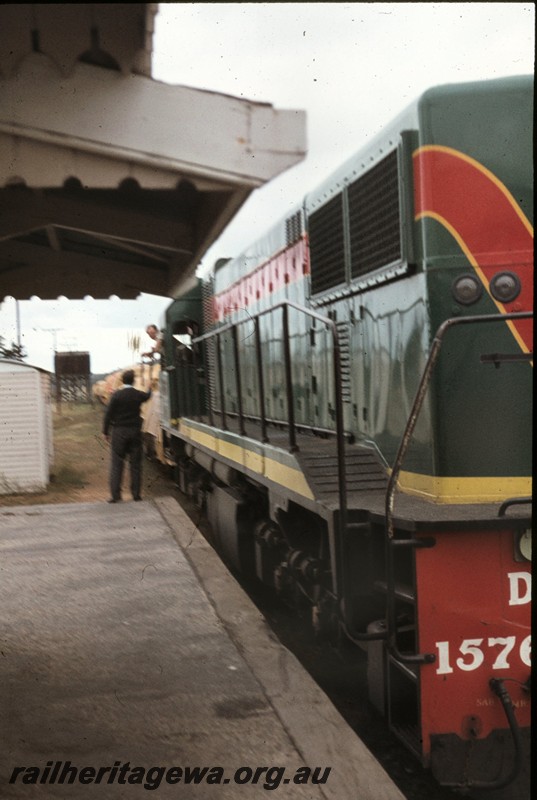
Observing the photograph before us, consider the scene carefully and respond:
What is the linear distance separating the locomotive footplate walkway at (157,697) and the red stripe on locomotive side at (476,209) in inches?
79.8

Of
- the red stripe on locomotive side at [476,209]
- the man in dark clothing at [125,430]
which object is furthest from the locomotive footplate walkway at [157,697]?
the man in dark clothing at [125,430]

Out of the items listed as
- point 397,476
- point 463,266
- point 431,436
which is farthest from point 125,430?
point 397,476

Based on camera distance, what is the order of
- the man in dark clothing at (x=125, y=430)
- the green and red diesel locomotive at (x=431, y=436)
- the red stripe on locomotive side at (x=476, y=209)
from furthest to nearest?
the man in dark clothing at (x=125, y=430)
the red stripe on locomotive side at (x=476, y=209)
the green and red diesel locomotive at (x=431, y=436)

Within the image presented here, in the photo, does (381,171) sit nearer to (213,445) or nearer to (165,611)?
(165,611)

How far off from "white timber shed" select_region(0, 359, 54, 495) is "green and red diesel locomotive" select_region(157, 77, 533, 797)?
8356 mm

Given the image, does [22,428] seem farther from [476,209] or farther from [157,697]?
[476,209]

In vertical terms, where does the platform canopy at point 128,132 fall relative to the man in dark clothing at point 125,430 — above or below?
above

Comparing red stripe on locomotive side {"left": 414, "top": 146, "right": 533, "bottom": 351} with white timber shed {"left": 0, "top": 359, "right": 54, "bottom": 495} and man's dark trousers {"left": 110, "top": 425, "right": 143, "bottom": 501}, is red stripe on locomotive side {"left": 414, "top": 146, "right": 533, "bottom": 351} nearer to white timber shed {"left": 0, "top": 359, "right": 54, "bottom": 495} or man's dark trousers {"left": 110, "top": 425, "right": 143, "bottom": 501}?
man's dark trousers {"left": 110, "top": 425, "right": 143, "bottom": 501}

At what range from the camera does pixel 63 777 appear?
A: 3693mm

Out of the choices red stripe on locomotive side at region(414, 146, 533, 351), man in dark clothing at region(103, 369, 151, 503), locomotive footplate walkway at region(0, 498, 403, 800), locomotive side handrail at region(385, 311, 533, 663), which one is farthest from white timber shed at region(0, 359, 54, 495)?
locomotive side handrail at region(385, 311, 533, 663)

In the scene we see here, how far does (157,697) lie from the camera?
4.52 meters

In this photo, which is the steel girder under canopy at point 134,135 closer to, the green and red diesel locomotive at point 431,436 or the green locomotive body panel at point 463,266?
the green and red diesel locomotive at point 431,436

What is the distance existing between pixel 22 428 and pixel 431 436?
33.9 feet

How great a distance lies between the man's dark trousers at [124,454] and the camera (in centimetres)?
1143
